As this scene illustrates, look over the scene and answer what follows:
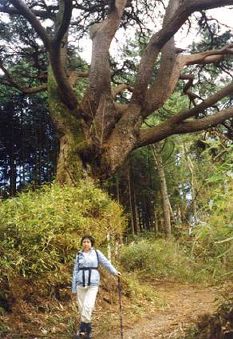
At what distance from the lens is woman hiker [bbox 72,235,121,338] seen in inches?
271

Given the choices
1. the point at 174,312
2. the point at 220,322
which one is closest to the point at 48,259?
the point at 174,312

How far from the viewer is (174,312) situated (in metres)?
9.51

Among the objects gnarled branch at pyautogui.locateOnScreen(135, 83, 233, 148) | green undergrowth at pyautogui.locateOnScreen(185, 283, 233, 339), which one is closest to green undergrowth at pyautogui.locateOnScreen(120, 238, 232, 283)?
gnarled branch at pyautogui.locateOnScreen(135, 83, 233, 148)

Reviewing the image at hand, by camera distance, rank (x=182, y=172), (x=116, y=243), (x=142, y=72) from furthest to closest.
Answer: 1. (x=182, y=172)
2. (x=142, y=72)
3. (x=116, y=243)

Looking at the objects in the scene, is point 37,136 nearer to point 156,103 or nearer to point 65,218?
point 156,103

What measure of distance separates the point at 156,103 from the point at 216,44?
379cm

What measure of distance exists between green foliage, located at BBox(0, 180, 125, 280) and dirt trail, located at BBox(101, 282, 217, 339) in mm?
1660

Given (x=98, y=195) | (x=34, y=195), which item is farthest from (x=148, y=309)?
(x=34, y=195)

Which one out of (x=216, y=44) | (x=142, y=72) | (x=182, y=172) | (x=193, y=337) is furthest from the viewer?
(x=182, y=172)

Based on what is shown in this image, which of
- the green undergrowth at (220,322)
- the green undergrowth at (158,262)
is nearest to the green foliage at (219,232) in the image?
the green undergrowth at (220,322)

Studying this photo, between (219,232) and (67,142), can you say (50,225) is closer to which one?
(67,142)

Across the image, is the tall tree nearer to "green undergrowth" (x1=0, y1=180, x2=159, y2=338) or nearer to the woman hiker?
"green undergrowth" (x1=0, y1=180, x2=159, y2=338)

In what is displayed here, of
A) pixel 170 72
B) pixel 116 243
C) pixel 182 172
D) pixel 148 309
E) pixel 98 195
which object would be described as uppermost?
pixel 170 72

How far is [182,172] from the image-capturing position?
24453mm
